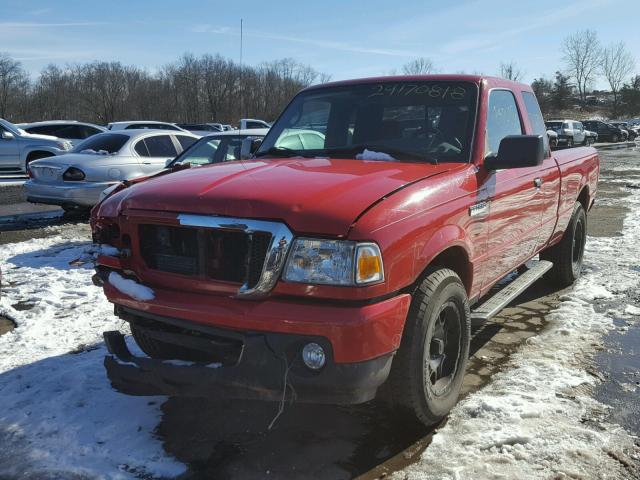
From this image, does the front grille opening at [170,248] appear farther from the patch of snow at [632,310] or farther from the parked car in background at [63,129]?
the parked car in background at [63,129]

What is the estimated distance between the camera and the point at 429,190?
9.96 ft

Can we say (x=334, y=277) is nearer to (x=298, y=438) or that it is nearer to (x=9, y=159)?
(x=298, y=438)

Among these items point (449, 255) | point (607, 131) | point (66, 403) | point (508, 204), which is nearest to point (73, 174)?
point (66, 403)

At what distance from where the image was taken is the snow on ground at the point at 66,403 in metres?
2.88

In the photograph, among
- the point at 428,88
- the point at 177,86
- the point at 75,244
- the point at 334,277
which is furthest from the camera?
the point at 177,86

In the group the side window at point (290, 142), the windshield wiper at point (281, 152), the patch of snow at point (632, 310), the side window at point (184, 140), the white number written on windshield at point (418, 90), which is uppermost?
the white number written on windshield at point (418, 90)

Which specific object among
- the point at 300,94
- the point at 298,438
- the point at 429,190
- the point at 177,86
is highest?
the point at 177,86

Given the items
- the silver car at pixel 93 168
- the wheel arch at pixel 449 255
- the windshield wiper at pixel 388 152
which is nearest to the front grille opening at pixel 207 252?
the wheel arch at pixel 449 255

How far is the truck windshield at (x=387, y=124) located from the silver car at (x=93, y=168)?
5885 mm

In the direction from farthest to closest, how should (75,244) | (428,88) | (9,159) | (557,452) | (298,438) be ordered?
(9,159)
(75,244)
(428,88)
(298,438)
(557,452)

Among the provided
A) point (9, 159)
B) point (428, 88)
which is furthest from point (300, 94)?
point (9, 159)

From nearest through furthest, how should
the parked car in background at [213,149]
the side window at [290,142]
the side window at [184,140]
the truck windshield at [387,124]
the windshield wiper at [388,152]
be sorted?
the windshield wiper at [388,152] → the truck windshield at [387,124] → the side window at [290,142] → the parked car in background at [213,149] → the side window at [184,140]

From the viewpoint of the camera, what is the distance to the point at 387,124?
4.03 meters

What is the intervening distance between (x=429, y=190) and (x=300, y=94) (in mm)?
2076
